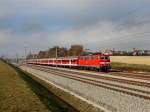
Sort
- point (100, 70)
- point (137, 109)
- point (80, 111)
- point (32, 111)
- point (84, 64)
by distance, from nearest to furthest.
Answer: point (32, 111) < point (137, 109) < point (80, 111) < point (100, 70) < point (84, 64)

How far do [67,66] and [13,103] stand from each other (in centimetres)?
6495

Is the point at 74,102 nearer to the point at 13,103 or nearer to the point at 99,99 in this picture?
the point at 99,99

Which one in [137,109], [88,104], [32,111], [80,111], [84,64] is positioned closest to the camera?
[32,111]

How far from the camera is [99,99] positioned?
19.6 m

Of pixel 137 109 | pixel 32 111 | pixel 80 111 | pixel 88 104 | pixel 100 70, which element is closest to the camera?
pixel 32 111

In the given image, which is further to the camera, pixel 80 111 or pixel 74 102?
pixel 74 102

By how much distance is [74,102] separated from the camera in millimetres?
19594

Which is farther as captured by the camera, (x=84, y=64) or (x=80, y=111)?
(x=84, y=64)

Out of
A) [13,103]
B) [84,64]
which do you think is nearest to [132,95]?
[13,103]

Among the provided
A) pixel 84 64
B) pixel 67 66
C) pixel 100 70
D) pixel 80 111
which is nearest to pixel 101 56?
pixel 100 70

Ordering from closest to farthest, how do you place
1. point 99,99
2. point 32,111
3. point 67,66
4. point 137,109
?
point 32,111
point 137,109
point 99,99
point 67,66

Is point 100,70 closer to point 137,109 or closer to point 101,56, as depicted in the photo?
point 101,56

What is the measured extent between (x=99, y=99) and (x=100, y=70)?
104 feet

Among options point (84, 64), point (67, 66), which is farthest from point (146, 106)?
point (67, 66)
